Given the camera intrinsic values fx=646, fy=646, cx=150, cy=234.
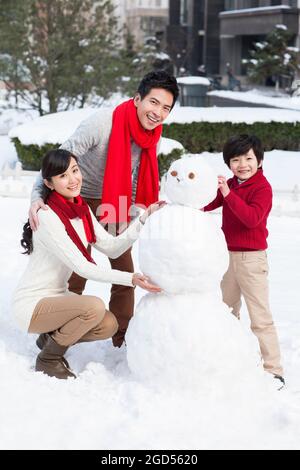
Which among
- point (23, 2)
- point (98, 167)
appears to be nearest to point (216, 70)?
point (23, 2)

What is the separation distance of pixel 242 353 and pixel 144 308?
1.69 feet

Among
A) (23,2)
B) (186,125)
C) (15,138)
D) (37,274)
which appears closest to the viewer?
(37,274)

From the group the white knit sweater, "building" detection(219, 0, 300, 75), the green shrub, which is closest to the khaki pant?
the white knit sweater

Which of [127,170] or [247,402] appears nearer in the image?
[247,402]

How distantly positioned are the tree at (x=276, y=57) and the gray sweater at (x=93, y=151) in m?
24.2

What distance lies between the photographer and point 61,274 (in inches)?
133

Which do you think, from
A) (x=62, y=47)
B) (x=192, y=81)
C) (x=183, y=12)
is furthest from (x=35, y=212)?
(x=183, y=12)

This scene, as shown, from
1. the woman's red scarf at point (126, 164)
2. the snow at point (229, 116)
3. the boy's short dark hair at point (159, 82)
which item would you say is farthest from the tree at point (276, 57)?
the boy's short dark hair at point (159, 82)

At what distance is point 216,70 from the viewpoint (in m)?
36.9

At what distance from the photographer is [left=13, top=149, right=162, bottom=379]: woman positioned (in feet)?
10.4

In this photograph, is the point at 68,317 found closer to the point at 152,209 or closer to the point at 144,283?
the point at 144,283

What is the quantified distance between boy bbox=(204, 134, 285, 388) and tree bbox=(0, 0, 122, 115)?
990 cm
